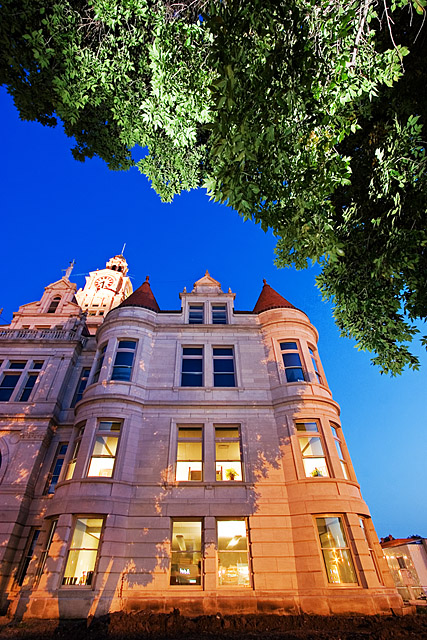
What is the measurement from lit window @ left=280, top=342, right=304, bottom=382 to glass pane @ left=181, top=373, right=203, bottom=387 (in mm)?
4667

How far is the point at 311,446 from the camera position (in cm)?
1506

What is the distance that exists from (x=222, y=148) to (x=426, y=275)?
6.02 meters

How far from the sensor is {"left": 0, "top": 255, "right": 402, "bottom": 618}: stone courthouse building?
11.9 metres

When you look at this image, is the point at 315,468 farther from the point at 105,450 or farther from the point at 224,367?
the point at 105,450

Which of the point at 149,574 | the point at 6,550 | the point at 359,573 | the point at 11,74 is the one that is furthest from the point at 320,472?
the point at 11,74

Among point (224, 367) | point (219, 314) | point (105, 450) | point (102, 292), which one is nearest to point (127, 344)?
point (224, 367)

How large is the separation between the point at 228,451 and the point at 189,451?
1.84 m

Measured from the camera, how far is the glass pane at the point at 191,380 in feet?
57.1

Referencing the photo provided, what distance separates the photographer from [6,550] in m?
14.7

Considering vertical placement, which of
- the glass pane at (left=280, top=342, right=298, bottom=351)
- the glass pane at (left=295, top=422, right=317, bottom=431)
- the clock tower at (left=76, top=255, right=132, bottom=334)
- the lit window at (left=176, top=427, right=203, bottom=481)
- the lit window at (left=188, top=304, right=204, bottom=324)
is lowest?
the lit window at (left=176, top=427, right=203, bottom=481)

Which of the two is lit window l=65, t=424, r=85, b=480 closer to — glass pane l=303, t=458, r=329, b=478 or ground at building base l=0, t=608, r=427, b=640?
ground at building base l=0, t=608, r=427, b=640

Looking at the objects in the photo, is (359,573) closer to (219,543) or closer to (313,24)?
(219,543)

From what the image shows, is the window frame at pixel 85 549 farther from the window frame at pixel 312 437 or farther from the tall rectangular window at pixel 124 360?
the window frame at pixel 312 437

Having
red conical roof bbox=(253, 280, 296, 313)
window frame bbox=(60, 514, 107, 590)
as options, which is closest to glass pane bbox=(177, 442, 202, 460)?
window frame bbox=(60, 514, 107, 590)
